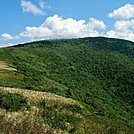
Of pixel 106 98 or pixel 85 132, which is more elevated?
pixel 85 132

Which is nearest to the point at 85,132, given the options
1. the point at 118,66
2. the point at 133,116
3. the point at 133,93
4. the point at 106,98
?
the point at 133,116

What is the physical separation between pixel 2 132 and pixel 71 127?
16.6 m

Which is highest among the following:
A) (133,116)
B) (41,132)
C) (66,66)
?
(41,132)

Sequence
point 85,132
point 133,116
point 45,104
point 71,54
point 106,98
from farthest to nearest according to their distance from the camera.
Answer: point 71,54 < point 106,98 < point 133,116 < point 45,104 < point 85,132

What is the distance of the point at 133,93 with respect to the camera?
11731cm

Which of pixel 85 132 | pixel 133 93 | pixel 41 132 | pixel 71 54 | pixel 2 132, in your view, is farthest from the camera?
pixel 71 54

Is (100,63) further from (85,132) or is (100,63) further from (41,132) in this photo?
(41,132)

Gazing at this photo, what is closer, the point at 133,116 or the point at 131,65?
the point at 133,116

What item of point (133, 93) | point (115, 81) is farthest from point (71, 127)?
point (115, 81)

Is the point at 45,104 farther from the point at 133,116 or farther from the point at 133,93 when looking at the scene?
the point at 133,93

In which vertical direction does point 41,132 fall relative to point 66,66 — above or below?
above

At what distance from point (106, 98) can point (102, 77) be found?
34508mm

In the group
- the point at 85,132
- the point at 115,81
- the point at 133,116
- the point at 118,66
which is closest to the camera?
the point at 85,132

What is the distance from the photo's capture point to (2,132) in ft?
42.8
